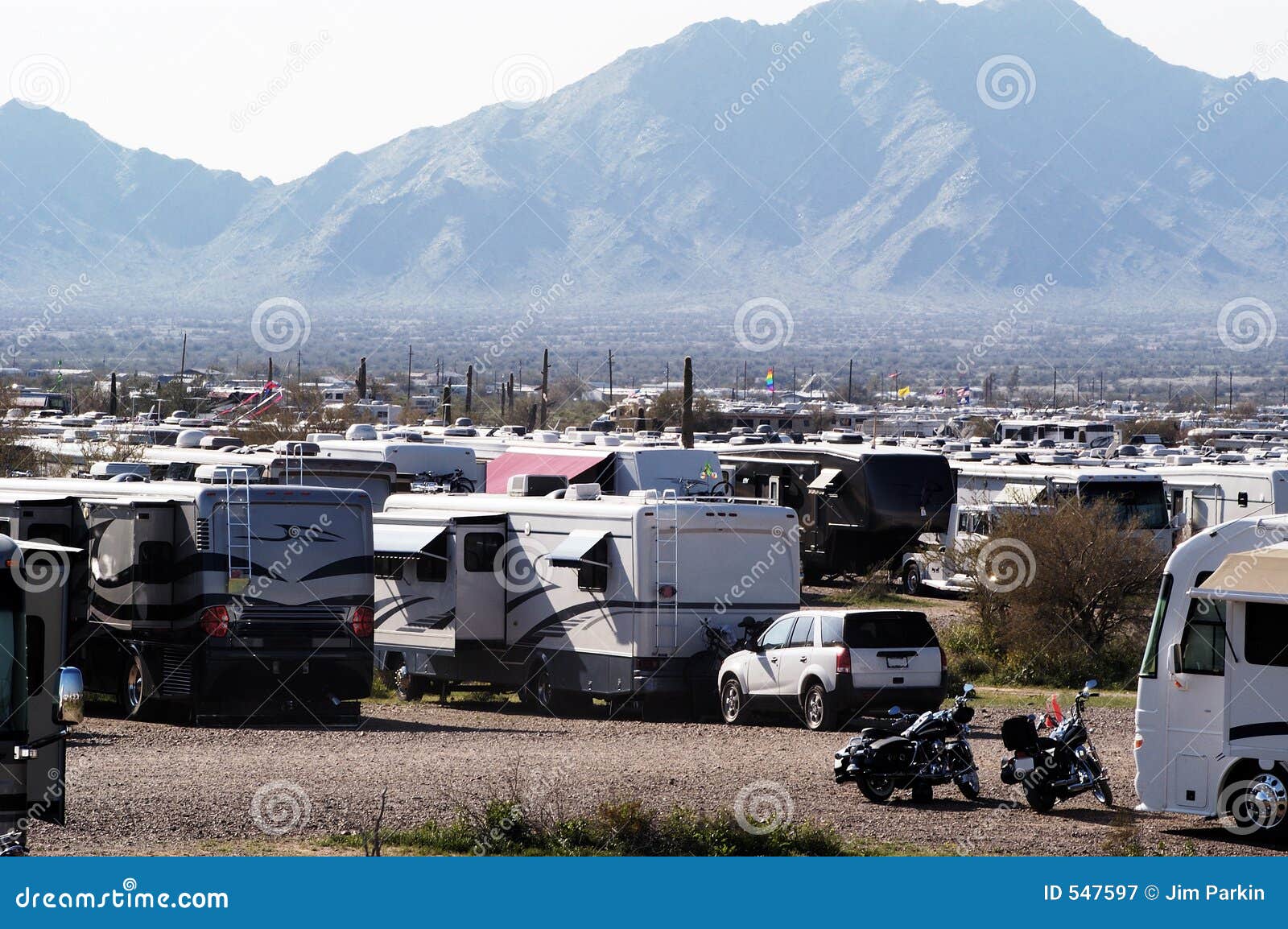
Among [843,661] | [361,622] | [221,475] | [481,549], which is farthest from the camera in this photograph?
[481,549]

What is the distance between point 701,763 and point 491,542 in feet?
19.7

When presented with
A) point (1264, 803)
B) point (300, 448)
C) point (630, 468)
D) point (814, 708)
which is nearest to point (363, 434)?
point (630, 468)

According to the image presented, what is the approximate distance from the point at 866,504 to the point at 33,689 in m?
24.6

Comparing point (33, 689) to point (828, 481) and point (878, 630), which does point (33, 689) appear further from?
point (828, 481)

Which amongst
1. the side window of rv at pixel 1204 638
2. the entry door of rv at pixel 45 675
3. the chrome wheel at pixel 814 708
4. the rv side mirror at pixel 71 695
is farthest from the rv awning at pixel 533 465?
the rv side mirror at pixel 71 695

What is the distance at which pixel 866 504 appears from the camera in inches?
1318

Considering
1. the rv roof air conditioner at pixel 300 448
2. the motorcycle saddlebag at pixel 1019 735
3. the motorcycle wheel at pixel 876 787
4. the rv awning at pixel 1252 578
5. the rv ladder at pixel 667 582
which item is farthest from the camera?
the rv roof air conditioner at pixel 300 448

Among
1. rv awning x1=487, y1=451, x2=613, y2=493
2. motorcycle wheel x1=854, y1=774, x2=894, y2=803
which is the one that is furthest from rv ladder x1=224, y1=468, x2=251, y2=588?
rv awning x1=487, y1=451, x2=613, y2=493

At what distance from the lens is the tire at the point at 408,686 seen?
829 inches

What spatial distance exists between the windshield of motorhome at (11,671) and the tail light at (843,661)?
9.17m

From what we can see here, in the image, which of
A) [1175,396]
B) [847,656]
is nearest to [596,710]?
[847,656]

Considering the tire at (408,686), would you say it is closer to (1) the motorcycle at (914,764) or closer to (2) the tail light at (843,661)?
(2) the tail light at (843,661)

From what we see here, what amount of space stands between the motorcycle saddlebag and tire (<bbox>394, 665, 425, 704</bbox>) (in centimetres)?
942

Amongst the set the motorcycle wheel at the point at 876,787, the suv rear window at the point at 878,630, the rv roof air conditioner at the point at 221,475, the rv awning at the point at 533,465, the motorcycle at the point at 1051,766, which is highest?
the rv roof air conditioner at the point at 221,475
